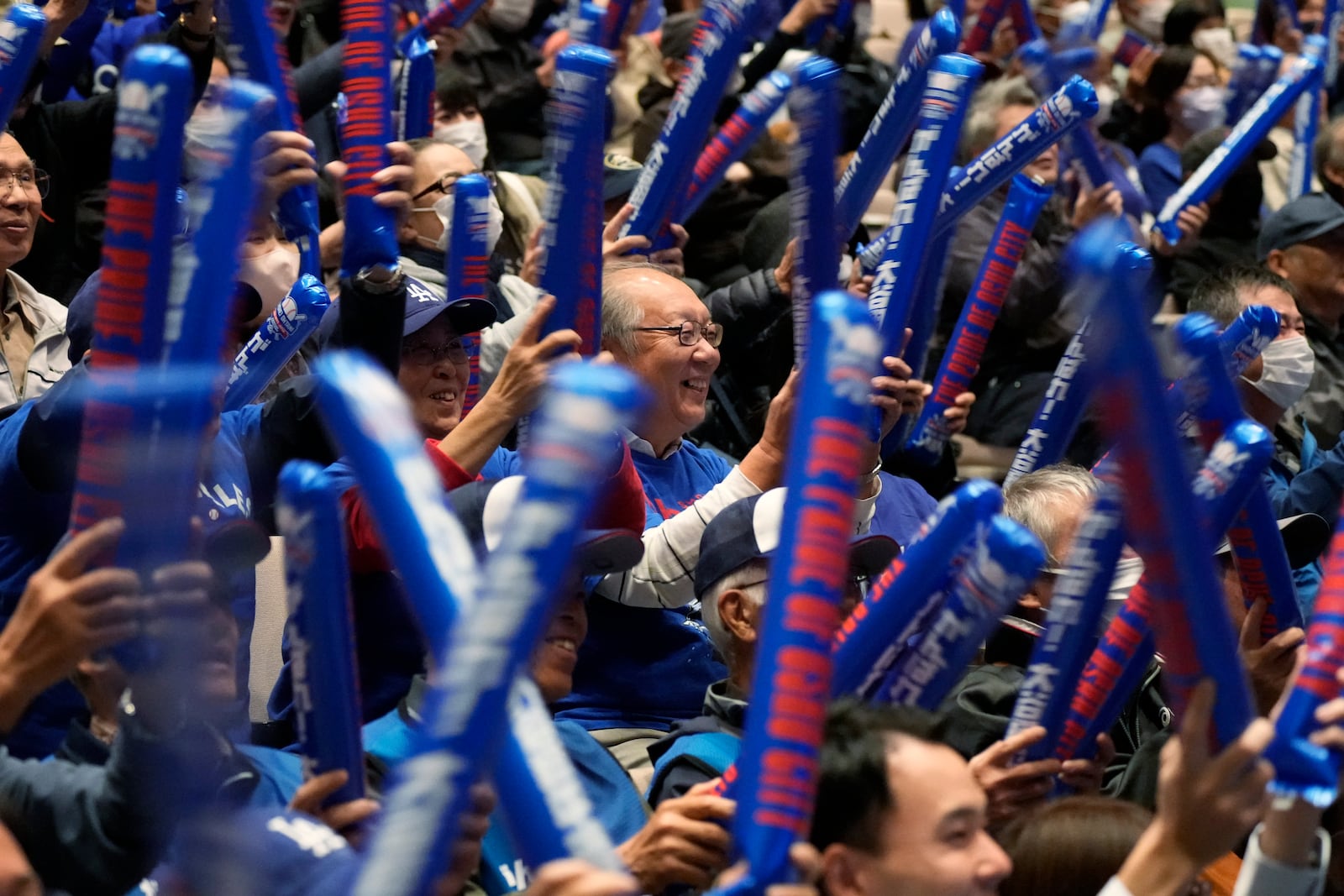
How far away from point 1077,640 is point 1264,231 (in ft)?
11.5

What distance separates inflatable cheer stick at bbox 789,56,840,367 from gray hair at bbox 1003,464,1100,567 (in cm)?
75

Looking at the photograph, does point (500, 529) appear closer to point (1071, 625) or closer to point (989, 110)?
point (1071, 625)

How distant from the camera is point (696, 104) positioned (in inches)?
140

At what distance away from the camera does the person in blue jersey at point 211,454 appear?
8.71 feet

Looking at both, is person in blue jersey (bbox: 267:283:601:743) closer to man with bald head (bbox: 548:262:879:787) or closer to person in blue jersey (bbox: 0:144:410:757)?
person in blue jersey (bbox: 0:144:410:757)

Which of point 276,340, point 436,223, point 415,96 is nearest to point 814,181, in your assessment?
point 276,340

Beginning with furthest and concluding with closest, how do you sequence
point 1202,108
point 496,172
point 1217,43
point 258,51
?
point 1217,43, point 1202,108, point 496,172, point 258,51

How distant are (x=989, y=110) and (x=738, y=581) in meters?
3.32

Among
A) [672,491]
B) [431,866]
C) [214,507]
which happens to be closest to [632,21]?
[672,491]

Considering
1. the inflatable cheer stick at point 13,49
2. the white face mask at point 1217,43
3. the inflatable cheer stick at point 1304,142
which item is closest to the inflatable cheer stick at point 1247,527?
the inflatable cheer stick at point 13,49

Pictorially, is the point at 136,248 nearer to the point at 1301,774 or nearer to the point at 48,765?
the point at 48,765

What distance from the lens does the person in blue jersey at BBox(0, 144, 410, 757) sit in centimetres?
265

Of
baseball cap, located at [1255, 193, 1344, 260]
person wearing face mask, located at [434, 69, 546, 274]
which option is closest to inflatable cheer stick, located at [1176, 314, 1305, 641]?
person wearing face mask, located at [434, 69, 546, 274]

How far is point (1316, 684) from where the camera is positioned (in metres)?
2.01
